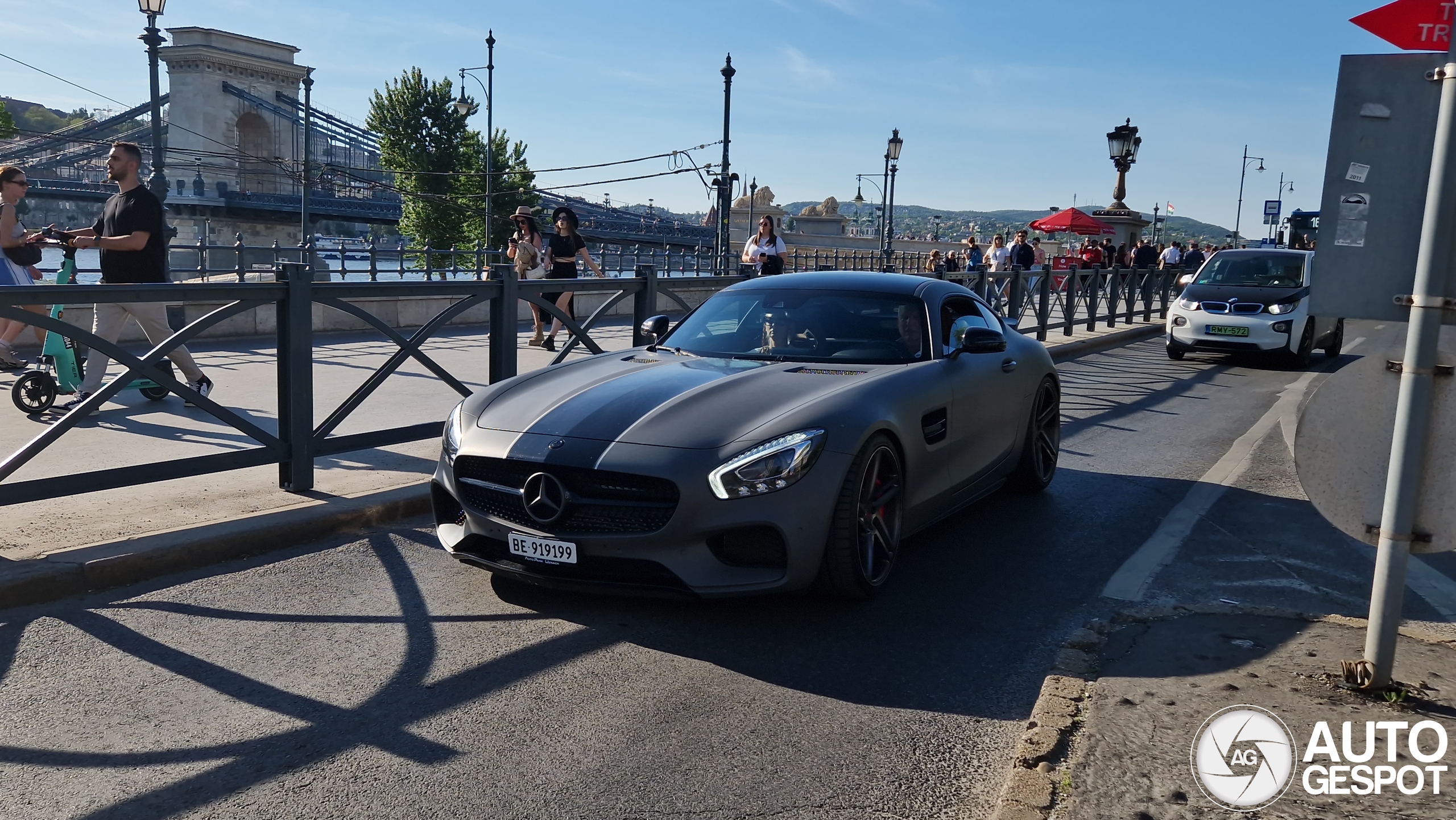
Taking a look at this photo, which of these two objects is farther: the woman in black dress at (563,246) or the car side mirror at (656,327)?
the woman in black dress at (563,246)

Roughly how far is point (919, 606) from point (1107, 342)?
16.5m

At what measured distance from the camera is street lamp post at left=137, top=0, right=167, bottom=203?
766 inches

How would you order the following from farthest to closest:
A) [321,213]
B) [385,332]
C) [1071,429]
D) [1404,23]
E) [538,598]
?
[321,213], [1071,429], [385,332], [538,598], [1404,23]

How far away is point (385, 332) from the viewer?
6602 millimetres

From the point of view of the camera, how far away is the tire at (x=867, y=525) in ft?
14.9

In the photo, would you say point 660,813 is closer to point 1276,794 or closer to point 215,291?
point 1276,794

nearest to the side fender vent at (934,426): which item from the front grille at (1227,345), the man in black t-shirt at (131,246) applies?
the man in black t-shirt at (131,246)

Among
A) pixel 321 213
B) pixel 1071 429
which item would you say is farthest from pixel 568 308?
pixel 321 213

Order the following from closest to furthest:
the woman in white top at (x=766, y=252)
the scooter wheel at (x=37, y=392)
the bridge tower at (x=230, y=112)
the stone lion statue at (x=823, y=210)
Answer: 1. the scooter wheel at (x=37, y=392)
2. the woman in white top at (x=766, y=252)
3. the bridge tower at (x=230, y=112)
4. the stone lion statue at (x=823, y=210)

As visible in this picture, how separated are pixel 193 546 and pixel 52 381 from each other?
4.14 metres

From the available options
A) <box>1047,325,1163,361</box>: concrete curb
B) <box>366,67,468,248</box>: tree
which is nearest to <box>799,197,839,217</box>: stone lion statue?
<box>366,67,468,248</box>: tree

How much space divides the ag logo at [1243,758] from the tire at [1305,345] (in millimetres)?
13783

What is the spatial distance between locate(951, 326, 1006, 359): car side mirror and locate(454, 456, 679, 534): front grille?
210 cm

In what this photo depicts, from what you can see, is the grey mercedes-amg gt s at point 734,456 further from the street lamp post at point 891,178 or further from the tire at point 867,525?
the street lamp post at point 891,178
